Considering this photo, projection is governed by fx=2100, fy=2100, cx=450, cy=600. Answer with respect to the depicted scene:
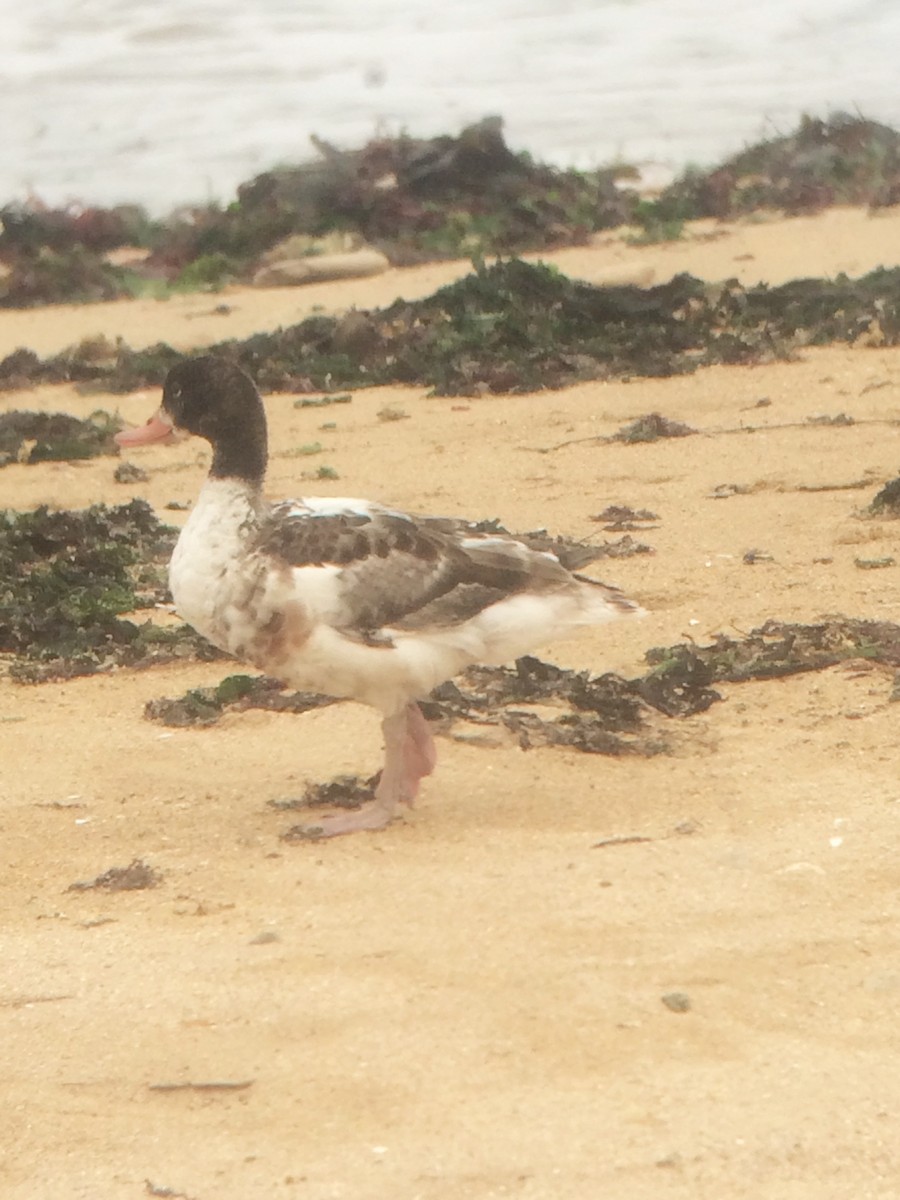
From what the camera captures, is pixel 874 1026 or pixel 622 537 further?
pixel 622 537

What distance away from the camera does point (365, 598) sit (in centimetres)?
639

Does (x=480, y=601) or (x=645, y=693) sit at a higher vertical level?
(x=480, y=601)

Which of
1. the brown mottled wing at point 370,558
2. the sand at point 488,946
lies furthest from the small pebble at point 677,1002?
the brown mottled wing at point 370,558

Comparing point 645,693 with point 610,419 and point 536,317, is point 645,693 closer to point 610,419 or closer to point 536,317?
point 610,419

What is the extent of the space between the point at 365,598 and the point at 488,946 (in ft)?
→ 4.72

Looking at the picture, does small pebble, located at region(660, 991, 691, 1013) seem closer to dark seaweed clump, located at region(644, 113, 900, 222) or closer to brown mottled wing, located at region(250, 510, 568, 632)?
brown mottled wing, located at region(250, 510, 568, 632)

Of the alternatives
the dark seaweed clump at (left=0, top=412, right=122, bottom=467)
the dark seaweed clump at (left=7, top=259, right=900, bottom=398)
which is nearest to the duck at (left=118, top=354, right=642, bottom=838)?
the dark seaweed clump at (left=0, top=412, right=122, bottom=467)

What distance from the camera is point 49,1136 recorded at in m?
4.49

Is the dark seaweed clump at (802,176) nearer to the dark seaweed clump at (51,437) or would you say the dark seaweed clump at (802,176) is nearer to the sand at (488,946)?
the dark seaweed clump at (51,437)

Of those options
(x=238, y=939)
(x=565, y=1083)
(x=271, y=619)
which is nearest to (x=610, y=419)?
(x=271, y=619)

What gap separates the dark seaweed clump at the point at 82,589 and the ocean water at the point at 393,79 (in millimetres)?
11077

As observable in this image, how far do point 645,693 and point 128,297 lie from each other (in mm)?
10365

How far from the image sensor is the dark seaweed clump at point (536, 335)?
12.8 meters

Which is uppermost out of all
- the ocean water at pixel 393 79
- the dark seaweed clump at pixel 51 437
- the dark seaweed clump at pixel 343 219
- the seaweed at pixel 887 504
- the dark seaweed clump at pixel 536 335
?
the ocean water at pixel 393 79
